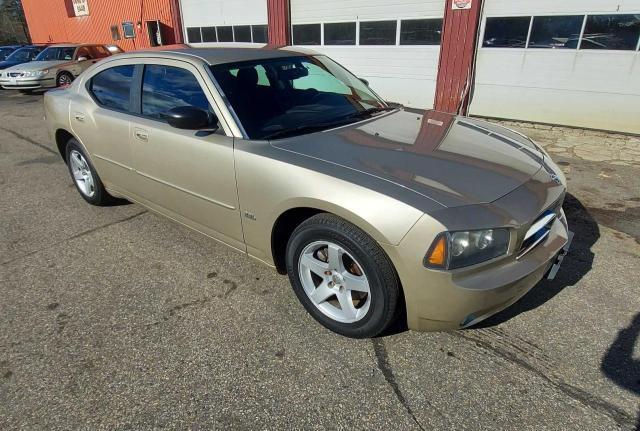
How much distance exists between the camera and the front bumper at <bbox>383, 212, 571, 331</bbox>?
1982 millimetres

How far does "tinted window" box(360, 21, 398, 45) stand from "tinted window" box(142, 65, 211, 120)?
7718mm

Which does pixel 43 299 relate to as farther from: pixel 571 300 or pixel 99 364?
pixel 571 300

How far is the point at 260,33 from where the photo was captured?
1251 centimetres

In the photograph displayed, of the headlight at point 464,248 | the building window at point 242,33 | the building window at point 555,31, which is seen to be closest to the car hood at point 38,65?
the building window at point 242,33

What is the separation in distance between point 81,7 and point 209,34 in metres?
12.3

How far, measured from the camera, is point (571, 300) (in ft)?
9.12

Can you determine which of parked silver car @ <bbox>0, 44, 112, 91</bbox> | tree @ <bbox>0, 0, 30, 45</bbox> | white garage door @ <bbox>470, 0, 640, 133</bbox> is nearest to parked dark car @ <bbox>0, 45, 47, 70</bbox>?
parked silver car @ <bbox>0, 44, 112, 91</bbox>

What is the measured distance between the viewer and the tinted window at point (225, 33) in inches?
530

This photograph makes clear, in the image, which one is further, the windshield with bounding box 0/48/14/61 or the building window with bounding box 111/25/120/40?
the building window with bounding box 111/25/120/40

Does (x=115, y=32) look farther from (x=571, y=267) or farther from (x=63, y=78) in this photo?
(x=571, y=267)

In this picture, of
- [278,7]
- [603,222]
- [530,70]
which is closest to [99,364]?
[603,222]

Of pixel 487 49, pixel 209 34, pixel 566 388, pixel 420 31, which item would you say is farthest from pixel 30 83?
pixel 566 388

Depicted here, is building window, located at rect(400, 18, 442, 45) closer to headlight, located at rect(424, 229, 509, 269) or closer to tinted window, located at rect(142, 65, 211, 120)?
tinted window, located at rect(142, 65, 211, 120)

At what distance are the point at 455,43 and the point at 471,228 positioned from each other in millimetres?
8042
